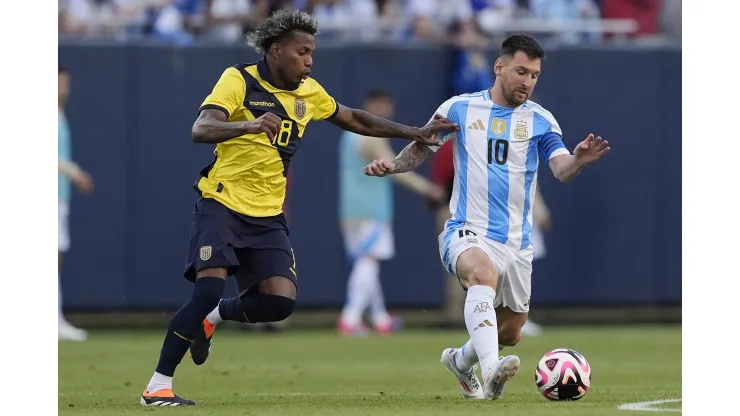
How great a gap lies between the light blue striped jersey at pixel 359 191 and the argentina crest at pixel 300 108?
285 inches

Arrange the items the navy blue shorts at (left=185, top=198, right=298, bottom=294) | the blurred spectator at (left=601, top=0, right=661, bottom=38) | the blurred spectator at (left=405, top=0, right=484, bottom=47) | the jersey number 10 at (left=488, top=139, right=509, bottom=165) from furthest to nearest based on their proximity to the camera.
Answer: the blurred spectator at (left=601, top=0, right=661, bottom=38), the blurred spectator at (left=405, top=0, right=484, bottom=47), the jersey number 10 at (left=488, top=139, right=509, bottom=165), the navy blue shorts at (left=185, top=198, right=298, bottom=294)

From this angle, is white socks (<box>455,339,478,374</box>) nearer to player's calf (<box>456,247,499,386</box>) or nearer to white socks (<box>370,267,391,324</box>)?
player's calf (<box>456,247,499,386</box>)

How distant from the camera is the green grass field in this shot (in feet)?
26.5

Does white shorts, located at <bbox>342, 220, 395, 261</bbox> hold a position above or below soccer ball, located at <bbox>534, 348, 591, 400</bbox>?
above

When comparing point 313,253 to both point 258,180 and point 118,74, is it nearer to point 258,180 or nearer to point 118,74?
point 118,74

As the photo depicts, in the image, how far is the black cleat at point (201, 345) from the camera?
9.02 m

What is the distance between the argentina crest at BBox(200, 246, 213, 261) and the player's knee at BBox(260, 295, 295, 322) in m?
0.48

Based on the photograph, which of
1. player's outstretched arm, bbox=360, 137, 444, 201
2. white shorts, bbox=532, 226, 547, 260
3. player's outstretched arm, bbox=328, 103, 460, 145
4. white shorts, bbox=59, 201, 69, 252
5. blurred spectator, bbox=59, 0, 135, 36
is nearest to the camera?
player's outstretched arm, bbox=328, 103, 460, 145

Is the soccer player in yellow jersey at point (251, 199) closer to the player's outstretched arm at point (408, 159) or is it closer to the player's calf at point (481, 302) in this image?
the player's outstretched arm at point (408, 159)

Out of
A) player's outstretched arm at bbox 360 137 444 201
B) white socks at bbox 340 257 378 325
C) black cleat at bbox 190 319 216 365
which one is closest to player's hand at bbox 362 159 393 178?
black cleat at bbox 190 319 216 365

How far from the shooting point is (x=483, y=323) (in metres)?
8.23

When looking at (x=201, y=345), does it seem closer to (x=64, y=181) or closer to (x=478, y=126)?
(x=478, y=126)

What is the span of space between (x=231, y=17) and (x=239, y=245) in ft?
29.7
